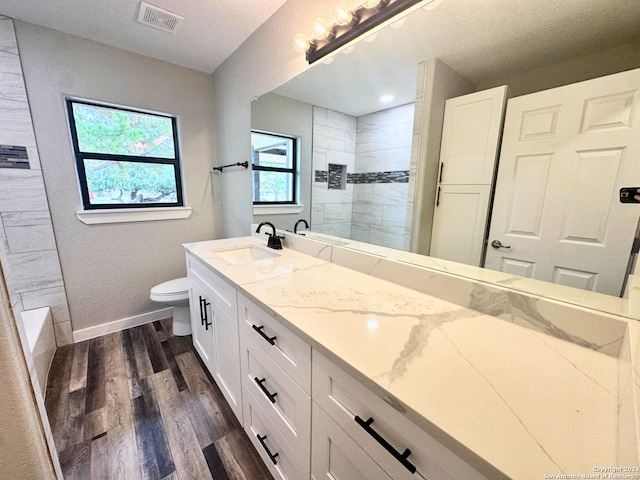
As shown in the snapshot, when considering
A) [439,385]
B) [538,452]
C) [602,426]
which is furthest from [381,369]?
[602,426]

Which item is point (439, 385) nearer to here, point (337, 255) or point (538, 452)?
point (538, 452)

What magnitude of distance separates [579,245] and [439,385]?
0.60 metres

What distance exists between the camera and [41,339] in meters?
1.65

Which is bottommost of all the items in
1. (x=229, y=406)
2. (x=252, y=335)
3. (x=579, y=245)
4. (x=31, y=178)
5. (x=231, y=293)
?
(x=229, y=406)

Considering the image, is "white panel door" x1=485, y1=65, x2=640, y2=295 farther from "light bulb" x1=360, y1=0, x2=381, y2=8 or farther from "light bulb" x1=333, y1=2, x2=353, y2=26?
"light bulb" x1=333, y1=2, x2=353, y2=26

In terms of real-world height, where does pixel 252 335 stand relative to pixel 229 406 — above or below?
above

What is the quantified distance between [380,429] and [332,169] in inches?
48.2

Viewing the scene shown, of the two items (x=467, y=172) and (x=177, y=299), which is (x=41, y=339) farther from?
(x=467, y=172)

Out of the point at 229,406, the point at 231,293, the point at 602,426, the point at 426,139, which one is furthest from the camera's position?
the point at 229,406

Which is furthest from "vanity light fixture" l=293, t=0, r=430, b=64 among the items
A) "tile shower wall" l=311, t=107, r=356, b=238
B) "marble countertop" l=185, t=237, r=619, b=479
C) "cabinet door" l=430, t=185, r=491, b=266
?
"marble countertop" l=185, t=237, r=619, b=479

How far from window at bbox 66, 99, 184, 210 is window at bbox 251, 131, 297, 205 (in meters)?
0.98

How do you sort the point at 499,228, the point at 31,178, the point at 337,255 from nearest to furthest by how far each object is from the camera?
the point at 499,228 → the point at 337,255 → the point at 31,178

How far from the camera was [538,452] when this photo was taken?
1.35 feet

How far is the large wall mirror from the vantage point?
2.24 feet
